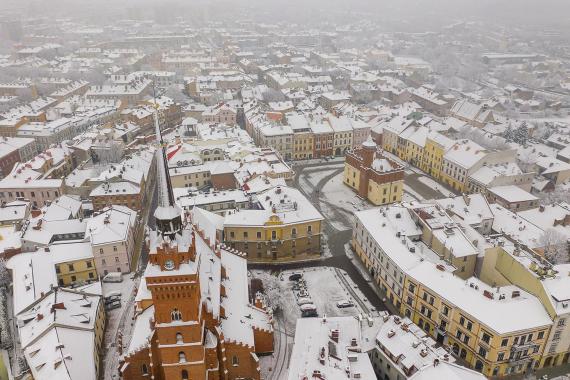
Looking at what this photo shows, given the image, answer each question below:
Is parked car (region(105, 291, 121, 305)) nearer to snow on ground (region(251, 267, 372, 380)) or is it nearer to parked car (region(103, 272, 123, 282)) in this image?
parked car (region(103, 272, 123, 282))

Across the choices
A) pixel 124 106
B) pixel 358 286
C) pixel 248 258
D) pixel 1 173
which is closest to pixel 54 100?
pixel 124 106

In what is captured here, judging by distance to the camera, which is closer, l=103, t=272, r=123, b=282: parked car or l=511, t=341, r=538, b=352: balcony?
l=511, t=341, r=538, b=352: balcony

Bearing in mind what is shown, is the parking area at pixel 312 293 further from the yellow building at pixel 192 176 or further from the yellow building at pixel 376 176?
the yellow building at pixel 192 176

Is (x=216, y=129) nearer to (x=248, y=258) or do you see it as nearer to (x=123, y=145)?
(x=123, y=145)

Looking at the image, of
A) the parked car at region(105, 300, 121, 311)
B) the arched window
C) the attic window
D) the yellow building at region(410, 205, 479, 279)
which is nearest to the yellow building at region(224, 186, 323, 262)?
the yellow building at region(410, 205, 479, 279)

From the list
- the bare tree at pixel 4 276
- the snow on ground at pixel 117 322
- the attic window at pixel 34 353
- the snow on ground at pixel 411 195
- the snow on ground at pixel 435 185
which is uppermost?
the attic window at pixel 34 353

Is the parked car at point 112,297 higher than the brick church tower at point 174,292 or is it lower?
lower

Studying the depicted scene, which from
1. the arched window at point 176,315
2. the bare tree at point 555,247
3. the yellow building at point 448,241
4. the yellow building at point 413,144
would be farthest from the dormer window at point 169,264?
the yellow building at point 413,144
